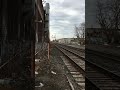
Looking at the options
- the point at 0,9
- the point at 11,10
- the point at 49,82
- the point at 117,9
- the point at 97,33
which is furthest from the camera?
the point at 97,33

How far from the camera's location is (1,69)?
12.5m

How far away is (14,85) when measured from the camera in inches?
370

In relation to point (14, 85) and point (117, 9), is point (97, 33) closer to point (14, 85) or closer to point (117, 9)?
point (117, 9)

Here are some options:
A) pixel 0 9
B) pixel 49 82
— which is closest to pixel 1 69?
pixel 49 82

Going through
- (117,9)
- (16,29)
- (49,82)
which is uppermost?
(117,9)

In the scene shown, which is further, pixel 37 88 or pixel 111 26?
pixel 111 26

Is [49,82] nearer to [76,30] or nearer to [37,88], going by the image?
[37,88]

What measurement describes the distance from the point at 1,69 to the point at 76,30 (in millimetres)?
159187

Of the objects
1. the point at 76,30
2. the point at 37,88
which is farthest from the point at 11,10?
the point at 76,30

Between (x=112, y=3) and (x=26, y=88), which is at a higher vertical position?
(x=112, y=3)

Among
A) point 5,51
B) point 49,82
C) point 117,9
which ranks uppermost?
point 117,9

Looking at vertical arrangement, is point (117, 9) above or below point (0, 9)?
above

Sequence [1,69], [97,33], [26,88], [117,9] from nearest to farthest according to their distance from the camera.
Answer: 1. [26,88]
2. [1,69]
3. [117,9]
4. [97,33]

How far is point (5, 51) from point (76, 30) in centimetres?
15524
